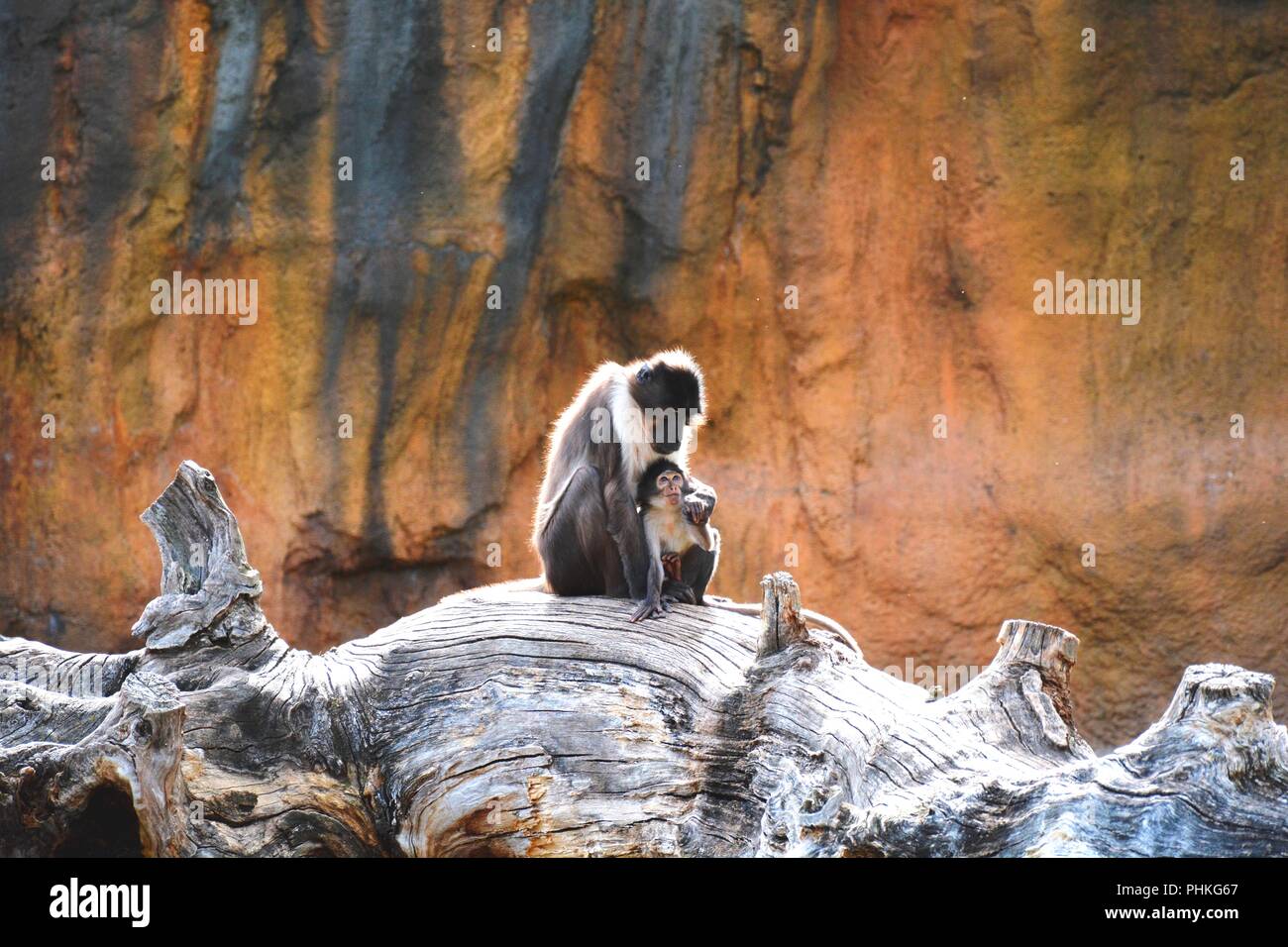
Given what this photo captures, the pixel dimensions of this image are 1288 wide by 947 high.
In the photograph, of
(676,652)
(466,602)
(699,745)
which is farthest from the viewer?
(466,602)

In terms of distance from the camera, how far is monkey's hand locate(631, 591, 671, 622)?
729 centimetres

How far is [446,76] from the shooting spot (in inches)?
447

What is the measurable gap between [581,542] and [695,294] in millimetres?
4439

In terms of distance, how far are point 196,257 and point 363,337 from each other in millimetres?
1399

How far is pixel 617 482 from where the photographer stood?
7.67 m

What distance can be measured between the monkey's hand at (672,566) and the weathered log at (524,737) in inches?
18.2

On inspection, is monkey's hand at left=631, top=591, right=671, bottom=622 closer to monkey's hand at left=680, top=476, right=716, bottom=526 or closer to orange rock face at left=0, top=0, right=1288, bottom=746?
monkey's hand at left=680, top=476, right=716, bottom=526

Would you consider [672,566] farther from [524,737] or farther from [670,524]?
[524,737]

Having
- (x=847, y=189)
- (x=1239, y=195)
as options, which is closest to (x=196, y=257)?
(x=847, y=189)

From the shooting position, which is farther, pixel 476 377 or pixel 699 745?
pixel 476 377

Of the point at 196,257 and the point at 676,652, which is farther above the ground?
the point at 196,257

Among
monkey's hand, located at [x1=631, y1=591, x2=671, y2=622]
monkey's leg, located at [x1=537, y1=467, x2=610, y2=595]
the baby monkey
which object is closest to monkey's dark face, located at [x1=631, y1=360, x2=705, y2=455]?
the baby monkey

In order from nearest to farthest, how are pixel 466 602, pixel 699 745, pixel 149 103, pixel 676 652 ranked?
1. pixel 699 745
2. pixel 676 652
3. pixel 466 602
4. pixel 149 103

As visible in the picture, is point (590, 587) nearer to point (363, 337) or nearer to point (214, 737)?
point (214, 737)
